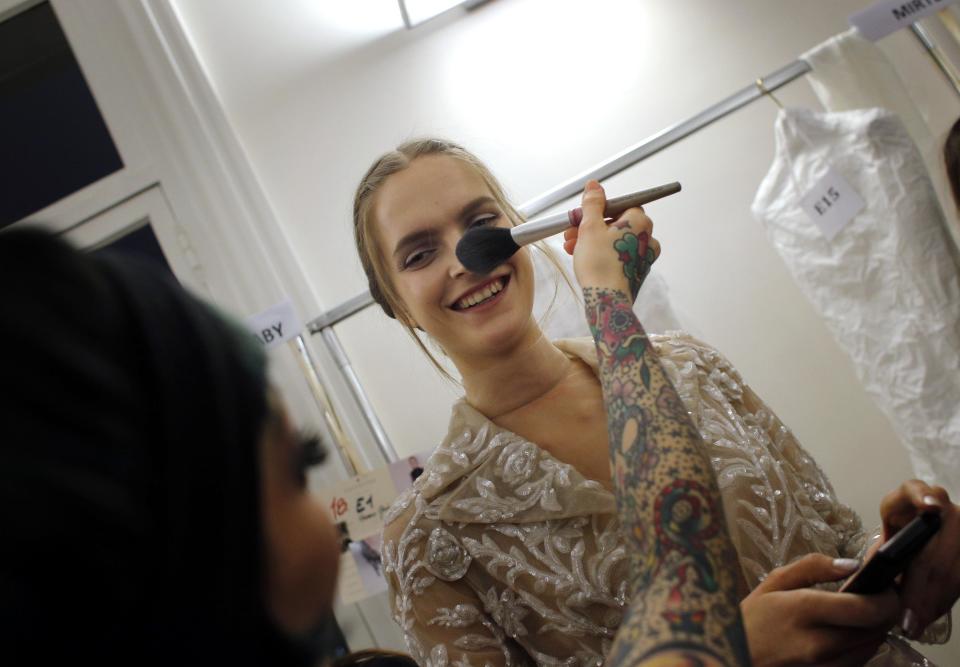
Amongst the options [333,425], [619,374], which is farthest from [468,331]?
[333,425]

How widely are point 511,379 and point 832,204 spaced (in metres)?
0.73

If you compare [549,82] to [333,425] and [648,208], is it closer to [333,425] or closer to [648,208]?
[648,208]

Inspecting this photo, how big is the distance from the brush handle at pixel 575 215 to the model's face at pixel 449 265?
5.0 inches

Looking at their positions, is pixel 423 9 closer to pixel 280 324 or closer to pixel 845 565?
pixel 280 324

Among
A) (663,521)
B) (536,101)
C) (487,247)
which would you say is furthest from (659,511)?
(536,101)

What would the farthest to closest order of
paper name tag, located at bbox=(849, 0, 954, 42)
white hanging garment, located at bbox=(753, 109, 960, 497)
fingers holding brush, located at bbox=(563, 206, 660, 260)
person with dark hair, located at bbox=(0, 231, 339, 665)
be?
white hanging garment, located at bbox=(753, 109, 960, 497), paper name tag, located at bbox=(849, 0, 954, 42), fingers holding brush, located at bbox=(563, 206, 660, 260), person with dark hair, located at bbox=(0, 231, 339, 665)

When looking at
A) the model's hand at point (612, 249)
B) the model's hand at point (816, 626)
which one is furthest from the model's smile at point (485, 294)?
the model's hand at point (816, 626)

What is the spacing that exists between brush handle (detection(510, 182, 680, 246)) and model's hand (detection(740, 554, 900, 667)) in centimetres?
37

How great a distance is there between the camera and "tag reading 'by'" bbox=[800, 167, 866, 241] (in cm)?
143

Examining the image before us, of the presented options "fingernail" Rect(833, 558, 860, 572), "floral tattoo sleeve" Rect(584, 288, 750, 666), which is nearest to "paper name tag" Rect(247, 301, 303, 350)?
"floral tattoo sleeve" Rect(584, 288, 750, 666)

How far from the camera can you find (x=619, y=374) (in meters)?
0.66

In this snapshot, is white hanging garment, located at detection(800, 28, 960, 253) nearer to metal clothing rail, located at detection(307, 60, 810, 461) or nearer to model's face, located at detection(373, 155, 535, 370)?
metal clothing rail, located at detection(307, 60, 810, 461)

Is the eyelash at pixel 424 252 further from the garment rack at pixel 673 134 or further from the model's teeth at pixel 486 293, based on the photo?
the garment rack at pixel 673 134

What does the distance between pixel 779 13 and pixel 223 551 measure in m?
1.82
